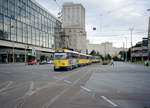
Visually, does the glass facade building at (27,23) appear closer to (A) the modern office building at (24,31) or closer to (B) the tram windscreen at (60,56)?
(A) the modern office building at (24,31)

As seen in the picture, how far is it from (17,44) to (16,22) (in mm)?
6679

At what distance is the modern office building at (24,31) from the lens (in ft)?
140

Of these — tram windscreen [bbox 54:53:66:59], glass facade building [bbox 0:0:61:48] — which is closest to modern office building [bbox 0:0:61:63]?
glass facade building [bbox 0:0:61:48]

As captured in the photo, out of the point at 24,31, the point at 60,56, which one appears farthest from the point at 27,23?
the point at 60,56

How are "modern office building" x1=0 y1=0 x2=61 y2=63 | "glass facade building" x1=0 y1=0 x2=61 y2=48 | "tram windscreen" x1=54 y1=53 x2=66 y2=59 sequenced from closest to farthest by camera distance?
"tram windscreen" x1=54 y1=53 x2=66 y2=59
"glass facade building" x1=0 y1=0 x2=61 y2=48
"modern office building" x1=0 y1=0 x2=61 y2=63

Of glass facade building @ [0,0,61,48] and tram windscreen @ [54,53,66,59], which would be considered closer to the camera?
tram windscreen @ [54,53,66,59]

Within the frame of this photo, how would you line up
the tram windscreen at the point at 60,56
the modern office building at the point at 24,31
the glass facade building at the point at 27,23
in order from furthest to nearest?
the modern office building at the point at 24,31
the glass facade building at the point at 27,23
the tram windscreen at the point at 60,56

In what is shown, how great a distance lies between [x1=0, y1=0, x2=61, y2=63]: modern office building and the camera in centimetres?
4269

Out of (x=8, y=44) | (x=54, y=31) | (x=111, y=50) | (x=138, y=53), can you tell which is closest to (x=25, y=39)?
(x=8, y=44)

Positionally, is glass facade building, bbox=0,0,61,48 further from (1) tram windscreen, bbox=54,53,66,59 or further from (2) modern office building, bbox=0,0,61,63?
(1) tram windscreen, bbox=54,53,66,59

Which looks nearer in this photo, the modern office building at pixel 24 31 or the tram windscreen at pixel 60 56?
the tram windscreen at pixel 60 56

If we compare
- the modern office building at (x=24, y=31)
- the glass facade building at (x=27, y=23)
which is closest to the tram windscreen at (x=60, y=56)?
the modern office building at (x=24, y=31)

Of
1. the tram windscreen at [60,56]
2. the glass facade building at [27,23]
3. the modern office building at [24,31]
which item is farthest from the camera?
the modern office building at [24,31]

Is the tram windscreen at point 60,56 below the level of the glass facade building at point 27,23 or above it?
below
